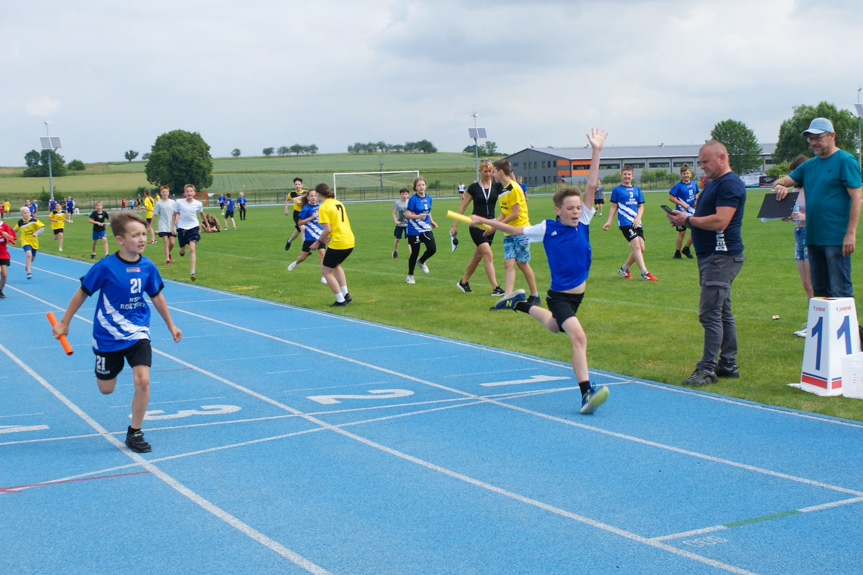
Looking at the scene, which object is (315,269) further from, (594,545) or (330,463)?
(594,545)

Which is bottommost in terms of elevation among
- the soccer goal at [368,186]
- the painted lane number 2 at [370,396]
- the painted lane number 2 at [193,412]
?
the painted lane number 2 at [193,412]

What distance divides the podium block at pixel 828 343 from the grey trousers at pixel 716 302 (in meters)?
0.69

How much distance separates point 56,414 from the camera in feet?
23.8

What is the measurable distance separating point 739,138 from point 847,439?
126m

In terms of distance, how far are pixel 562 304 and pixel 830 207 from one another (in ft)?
9.26

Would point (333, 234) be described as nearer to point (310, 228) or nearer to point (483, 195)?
point (483, 195)

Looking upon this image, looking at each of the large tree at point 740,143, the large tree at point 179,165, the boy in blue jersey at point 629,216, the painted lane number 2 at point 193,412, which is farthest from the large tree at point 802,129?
the painted lane number 2 at point 193,412

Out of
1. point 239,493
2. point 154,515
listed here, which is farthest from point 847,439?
point 154,515

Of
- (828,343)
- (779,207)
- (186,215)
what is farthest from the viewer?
(186,215)

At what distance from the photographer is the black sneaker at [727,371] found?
7.81m

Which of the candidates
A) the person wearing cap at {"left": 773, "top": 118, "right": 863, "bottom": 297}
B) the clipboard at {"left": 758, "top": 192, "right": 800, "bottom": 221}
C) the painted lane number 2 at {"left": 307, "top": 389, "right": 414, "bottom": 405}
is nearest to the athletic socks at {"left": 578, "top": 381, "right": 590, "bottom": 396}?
the painted lane number 2 at {"left": 307, "top": 389, "right": 414, "bottom": 405}

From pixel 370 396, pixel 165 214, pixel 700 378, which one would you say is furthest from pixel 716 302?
pixel 165 214

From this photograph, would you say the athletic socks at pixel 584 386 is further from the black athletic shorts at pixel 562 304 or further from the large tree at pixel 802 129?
the large tree at pixel 802 129

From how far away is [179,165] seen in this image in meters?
116
